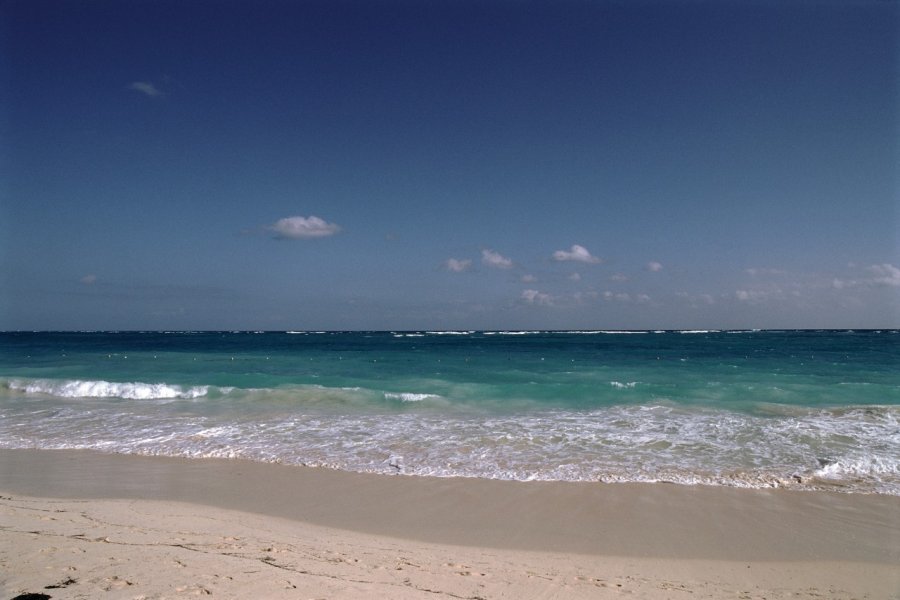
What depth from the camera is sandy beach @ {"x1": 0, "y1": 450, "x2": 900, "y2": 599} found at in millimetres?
4555

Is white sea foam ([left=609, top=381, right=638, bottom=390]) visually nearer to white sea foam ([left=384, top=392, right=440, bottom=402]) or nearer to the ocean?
the ocean

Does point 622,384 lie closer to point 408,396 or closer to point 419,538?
point 408,396

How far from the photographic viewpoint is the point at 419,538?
6.11 metres

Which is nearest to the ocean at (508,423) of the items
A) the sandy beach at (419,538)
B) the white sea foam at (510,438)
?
the white sea foam at (510,438)

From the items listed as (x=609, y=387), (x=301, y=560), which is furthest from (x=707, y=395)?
(x=301, y=560)

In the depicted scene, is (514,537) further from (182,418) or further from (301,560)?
(182,418)

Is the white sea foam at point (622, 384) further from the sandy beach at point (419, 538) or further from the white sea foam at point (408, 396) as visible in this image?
the sandy beach at point (419, 538)

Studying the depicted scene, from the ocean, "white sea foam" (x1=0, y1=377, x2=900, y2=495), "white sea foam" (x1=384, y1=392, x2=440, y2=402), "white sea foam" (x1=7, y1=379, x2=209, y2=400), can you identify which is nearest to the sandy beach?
"white sea foam" (x1=0, y1=377, x2=900, y2=495)

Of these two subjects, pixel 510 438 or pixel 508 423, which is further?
pixel 508 423

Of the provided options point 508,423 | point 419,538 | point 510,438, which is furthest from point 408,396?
point 419,538

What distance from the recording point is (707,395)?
728 inches

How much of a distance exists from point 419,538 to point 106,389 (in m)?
20.3

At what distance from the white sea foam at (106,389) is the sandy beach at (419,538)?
37.4ft

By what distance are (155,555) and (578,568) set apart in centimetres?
439
